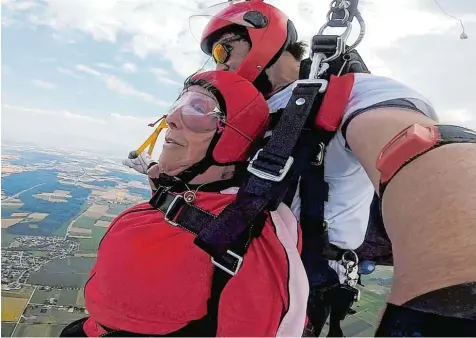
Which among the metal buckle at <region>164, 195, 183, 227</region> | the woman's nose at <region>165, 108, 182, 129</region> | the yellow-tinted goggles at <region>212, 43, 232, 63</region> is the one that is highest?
the yellow-tinted goggles at <region>212, 43, 232, 63</region>

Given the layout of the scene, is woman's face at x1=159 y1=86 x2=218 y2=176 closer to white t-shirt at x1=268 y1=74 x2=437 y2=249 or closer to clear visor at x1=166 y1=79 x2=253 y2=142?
clear visor at x1=166 y1=79 x2=253 y2=142

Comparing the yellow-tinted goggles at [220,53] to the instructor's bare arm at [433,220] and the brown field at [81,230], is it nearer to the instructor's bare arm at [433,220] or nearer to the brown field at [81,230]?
the instructor's bare arm at [433,220]

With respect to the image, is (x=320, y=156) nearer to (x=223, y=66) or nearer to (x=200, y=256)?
(x=200, y=256)

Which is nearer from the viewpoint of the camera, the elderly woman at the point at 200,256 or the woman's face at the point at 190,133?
the elderly woman at the point at 200,256

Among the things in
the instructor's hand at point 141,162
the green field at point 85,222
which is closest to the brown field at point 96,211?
the green field at point 85,222

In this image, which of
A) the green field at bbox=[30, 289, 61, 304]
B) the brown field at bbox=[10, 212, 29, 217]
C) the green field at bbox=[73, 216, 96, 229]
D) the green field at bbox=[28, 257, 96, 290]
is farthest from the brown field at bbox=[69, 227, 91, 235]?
the green field at bbox=[30, 289, 61, 304]

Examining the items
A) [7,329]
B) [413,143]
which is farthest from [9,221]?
[413,143]
